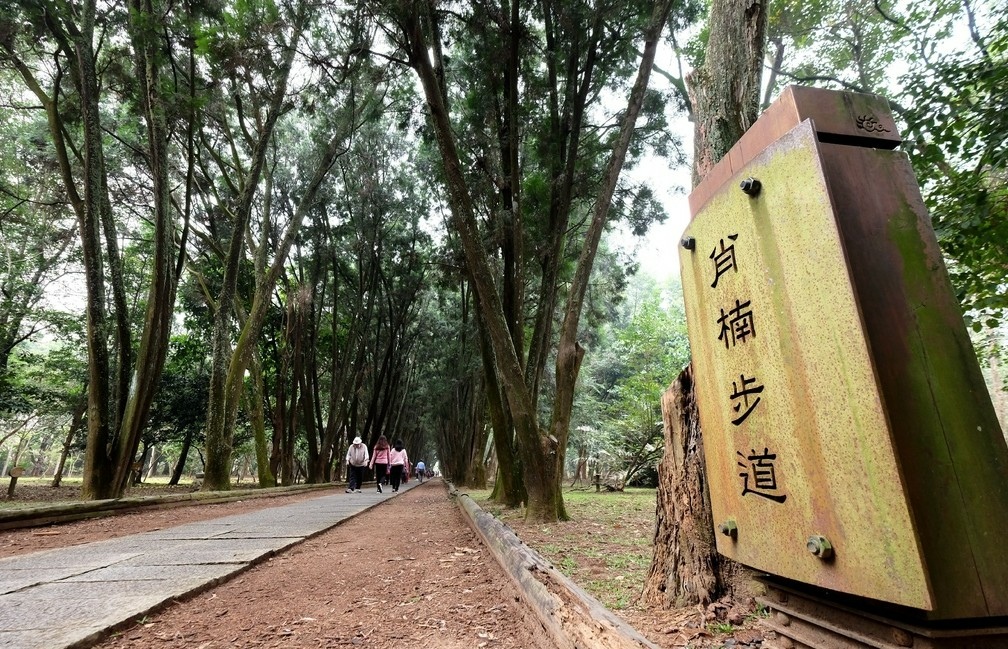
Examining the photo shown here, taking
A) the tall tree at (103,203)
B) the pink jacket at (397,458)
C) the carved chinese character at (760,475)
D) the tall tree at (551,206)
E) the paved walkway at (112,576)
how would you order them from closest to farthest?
the carved chinese character at (760,475)
the paved walkway at (112,576)
the tall tree at (551,206)
the tall tree at (103,203)
the pink jacket at (397,458)

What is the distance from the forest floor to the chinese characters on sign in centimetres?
94

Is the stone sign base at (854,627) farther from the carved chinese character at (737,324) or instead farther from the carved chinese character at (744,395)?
the carved chinese character at (737,324)

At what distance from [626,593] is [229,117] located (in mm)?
13530

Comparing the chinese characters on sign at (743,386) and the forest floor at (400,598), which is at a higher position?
the chinese characters on sign at (743,386)

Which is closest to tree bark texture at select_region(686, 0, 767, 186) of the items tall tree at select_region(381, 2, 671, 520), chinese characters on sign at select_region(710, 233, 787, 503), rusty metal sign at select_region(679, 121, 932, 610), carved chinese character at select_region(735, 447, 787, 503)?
rusty metal sign at select_region(679, 121, 932, 610)

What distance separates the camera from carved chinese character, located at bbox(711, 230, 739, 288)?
169 cm

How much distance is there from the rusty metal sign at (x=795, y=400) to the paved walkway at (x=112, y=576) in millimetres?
2705

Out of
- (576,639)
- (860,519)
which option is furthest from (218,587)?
(860,519)

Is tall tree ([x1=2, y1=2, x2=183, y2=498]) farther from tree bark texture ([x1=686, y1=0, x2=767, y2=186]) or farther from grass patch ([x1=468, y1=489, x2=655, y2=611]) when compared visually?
tree bark texture ([x1=686, y1=0, x2=767, y2=186])

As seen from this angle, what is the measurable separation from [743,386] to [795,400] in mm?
256

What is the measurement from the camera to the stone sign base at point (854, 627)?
1.04 meters

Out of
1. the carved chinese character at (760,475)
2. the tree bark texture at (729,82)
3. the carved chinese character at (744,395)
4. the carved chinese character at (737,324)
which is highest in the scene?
the tree bark texture at (729,82)

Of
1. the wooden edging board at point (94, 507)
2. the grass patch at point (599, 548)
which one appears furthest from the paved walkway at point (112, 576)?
the grass patch at point (599, 548)

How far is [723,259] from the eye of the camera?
1.75 metres
